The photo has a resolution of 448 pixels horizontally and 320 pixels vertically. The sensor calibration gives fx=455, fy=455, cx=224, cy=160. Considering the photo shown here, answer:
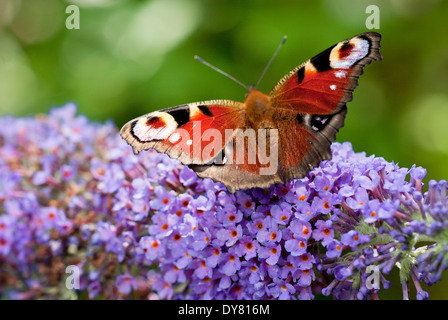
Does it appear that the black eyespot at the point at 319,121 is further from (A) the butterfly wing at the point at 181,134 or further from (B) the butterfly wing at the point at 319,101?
(A) the butterfly wing at the point at 181,134

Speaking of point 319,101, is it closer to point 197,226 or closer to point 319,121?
point 319,121

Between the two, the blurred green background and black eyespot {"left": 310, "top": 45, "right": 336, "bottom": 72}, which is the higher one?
the blurred green background

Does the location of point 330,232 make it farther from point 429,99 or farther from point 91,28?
point 91,28

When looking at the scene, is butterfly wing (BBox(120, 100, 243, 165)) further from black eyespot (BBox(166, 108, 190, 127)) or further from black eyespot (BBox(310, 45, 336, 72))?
black eyespot (BBox(310, 45, 336, 72))

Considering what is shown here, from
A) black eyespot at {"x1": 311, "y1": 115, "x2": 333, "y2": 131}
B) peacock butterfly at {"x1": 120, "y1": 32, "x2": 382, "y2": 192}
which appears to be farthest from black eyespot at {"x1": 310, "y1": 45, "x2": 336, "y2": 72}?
black eyespot at {"x1": 311, "y1": 115, "x2": 333, "y2": 131}

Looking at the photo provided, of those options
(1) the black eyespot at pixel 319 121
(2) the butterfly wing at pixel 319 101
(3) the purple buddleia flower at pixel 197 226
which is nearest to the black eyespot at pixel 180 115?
(3) the purple buddleia flower at pixel 197 226

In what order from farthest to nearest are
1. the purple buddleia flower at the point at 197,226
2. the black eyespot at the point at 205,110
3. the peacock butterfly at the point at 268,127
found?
the black eyespot at the point at 205,110 → the peacock butterfly at the point at 268,127 → the purple buddleia flower at the point at 197,226

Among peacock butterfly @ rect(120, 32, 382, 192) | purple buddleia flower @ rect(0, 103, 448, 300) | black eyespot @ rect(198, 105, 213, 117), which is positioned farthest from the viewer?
black eyespot @ rect(198, 105, 213, 117)

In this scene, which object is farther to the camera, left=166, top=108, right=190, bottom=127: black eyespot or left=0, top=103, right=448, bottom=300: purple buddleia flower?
left=166, top=108, right=190, bottom=127: black eyespot

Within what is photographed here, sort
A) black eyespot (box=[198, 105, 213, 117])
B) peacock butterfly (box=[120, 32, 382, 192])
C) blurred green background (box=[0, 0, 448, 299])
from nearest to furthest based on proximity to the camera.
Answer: peacock butterfly (box=[120, 32, 382, 192]) < black eyespot (box=[198, 105, 213, 117]) < blurred green background (box=[0, 0, 448, 299])
